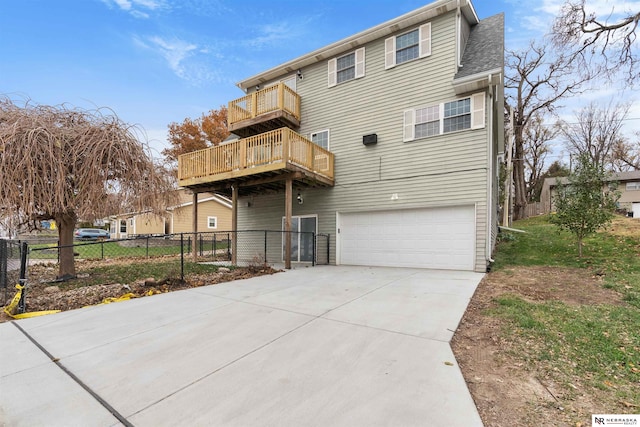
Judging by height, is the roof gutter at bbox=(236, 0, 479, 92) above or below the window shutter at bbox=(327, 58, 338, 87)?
above

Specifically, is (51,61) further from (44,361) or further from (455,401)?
(455,401)

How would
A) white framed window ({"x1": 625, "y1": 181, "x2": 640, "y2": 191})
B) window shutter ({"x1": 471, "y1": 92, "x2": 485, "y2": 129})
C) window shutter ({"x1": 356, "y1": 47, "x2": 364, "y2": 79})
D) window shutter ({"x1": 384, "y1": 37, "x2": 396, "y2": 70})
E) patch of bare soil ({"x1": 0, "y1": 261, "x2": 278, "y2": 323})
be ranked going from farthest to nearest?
white framed window ({"x1": 625, "y1": 181, "x2": 640, "y2": 191}) → window shutter ({"x1": 356, "y1": 47, "x2": 364, "y2": 79}) → window shutter ({"x1": 384, "y1": 37, "x2": 396, "y2": 70}) → window shutter ({"x1": 471, "y1": 92, "x2": 485, "y2": 129}) → patch of bare soil ({"x1": 0, "y1": 261, "x2": 278, "y2": 323})

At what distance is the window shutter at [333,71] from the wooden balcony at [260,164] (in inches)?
105

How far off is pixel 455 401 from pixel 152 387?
2.26 metres

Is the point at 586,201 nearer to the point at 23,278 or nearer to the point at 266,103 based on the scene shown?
the point at 266,103

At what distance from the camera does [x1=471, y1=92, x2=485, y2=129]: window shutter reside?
25.7 ft

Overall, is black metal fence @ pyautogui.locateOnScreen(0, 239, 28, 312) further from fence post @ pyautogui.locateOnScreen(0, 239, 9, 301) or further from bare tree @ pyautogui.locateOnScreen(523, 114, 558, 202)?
bare tree @ pyautogui.locateOnScreen(523, 114, 558, 202)

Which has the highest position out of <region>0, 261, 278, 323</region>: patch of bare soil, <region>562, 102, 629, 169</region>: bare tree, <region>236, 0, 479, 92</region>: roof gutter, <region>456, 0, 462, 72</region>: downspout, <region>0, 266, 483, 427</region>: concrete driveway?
<region>562, 102, 629, 169</region>: bare tree

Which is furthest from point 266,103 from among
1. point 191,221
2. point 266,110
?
point 191,221

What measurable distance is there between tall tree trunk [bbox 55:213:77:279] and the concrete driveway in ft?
11.2

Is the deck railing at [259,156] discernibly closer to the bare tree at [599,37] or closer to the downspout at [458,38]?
the downspout at [458,38]

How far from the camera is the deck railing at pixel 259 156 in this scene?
28.2 feet

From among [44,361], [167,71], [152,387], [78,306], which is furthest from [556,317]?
[167,71]

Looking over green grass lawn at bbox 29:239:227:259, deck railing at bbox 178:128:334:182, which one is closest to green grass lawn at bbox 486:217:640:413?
deck railing at bbox 178:128:334:182
